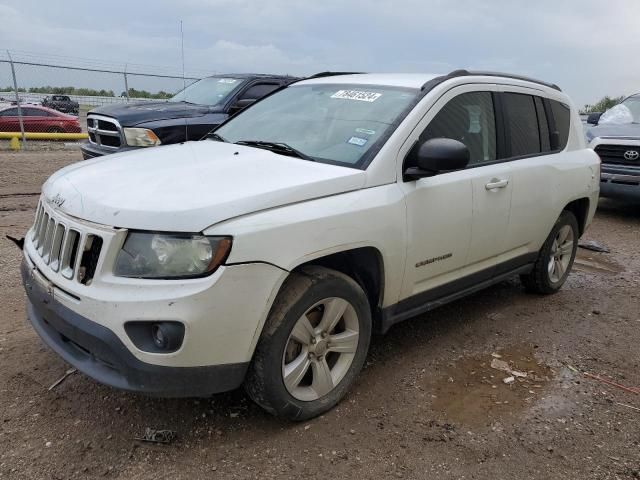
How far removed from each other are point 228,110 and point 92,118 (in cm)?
190

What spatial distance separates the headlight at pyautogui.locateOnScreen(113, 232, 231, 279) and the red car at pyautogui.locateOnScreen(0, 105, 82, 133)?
17.9 m

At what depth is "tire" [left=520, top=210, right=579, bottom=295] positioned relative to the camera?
15.9 feet

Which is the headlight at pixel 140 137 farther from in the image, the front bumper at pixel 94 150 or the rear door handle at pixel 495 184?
the rear door handle at pixel 495 184

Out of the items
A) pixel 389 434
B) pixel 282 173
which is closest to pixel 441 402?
pixel 389 434

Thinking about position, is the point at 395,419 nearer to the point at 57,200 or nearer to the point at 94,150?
the point at 57,200

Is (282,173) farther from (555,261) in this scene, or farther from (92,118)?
(92,118)

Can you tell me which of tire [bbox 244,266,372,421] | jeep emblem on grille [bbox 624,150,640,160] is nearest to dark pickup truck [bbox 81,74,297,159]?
tire [bbox 244,266,372,421]

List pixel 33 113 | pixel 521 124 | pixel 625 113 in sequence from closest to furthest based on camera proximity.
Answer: pixel 521 124 → pixel 625 113 → pixel 33 113

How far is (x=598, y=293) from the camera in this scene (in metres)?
5.38

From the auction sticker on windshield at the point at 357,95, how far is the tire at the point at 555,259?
2.13 meters

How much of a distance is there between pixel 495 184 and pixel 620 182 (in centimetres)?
576

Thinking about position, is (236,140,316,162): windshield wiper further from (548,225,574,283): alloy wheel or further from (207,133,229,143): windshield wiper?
(548,225,574,283): alloy wheel

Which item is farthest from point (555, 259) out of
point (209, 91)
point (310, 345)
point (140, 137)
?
point (209, 91)

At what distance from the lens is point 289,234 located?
8.57ft
